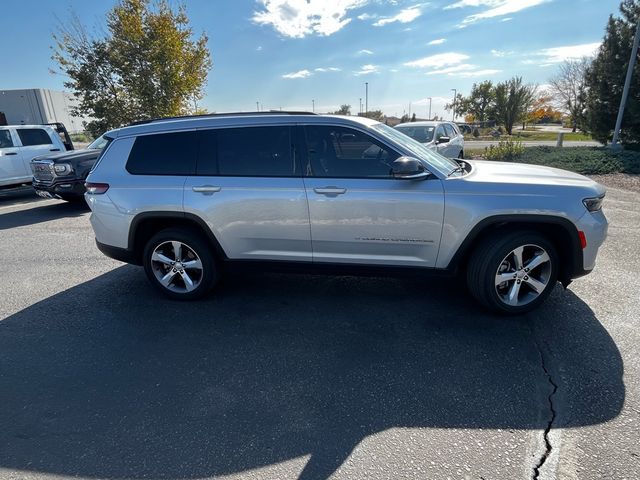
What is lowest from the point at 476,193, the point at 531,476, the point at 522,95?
the point at 531,476

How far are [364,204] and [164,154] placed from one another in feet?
7.06

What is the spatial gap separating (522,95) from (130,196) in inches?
2075

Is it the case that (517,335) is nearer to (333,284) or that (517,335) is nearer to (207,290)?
(333,284)

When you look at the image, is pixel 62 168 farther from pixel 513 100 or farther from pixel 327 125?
pixel 513 100

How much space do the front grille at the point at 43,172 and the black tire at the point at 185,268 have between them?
6.05 m

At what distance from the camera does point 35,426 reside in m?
2.35

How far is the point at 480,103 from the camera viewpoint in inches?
2212

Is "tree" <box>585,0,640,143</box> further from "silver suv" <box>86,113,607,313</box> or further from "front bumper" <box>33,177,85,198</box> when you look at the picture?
"front bumper" <box>33,177,85,198</box>

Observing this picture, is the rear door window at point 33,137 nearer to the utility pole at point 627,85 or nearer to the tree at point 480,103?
the utility pole at point 627,85

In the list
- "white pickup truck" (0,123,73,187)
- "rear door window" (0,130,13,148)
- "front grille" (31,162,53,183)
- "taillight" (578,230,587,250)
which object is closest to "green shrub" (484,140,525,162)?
"taillight" (578,230,587,250)

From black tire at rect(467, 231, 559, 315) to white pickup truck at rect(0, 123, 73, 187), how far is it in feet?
38.8

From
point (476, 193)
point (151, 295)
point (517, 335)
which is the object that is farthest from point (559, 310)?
point (151, 295)

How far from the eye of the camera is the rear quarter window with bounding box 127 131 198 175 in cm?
375

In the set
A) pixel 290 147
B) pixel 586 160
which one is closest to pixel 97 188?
pixel 290 147
